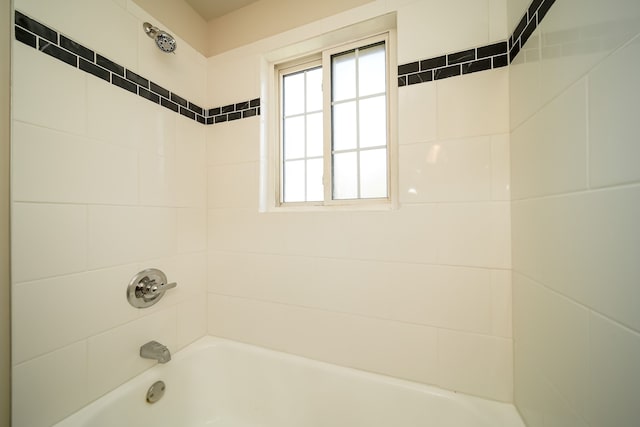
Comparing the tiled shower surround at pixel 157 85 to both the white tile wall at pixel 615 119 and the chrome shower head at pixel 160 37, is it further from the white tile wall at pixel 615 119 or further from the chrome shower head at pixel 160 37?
the white tile wall at pixel 615 119

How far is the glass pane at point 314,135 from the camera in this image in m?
1.39

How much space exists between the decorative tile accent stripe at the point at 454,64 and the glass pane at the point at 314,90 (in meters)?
0.50

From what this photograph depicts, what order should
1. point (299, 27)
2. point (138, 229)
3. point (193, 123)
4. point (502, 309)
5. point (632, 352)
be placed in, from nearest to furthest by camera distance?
point (632, 352)
point (502, 309)
point (138, 229)
point (299, 27)
point (193, 123)

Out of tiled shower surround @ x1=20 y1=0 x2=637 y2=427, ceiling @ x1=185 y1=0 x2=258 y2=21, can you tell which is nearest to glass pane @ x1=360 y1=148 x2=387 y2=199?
tiled shower surround @ x1=20 y1=0 x2=637 y2=427

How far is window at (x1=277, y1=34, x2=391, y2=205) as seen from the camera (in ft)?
4.11

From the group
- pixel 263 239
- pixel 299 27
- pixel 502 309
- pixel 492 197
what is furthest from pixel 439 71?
pixel 263 239

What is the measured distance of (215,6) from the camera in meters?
1.41

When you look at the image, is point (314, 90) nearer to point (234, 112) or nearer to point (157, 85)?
point (234, 112)

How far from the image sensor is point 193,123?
4.53ft

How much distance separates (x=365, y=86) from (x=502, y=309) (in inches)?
47.6

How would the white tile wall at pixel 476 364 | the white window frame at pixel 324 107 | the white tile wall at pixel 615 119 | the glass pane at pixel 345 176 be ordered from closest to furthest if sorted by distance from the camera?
the white tile wall at pixel 615 119, the white tile wall at pixel 476 364, the white window frame at pixel 324 107, the glass pane at pixel 345 176

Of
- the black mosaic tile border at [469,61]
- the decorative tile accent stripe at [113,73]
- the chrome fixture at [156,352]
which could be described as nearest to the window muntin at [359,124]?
the black mosaic tile border at [469,61]

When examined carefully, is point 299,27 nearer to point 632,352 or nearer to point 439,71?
point 439,71

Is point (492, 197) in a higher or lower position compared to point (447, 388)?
higher
